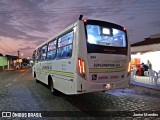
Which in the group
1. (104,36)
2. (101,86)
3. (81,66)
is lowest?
(101,86)

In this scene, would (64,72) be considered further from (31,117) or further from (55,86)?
(31,117)

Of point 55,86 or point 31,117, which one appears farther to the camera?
point 55,86

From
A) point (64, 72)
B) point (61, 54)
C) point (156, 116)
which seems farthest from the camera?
point (61, 54)

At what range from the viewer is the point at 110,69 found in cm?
757

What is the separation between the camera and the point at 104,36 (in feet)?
24.6

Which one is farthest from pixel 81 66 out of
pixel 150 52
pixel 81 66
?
pixel 150 52

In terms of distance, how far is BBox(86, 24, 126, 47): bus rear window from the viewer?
7200 millimetres

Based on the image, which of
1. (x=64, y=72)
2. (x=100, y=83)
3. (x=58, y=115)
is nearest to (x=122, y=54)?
(x=100, y=83)

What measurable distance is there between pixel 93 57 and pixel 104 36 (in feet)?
3.26

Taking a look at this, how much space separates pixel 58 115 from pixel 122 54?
3.59 m

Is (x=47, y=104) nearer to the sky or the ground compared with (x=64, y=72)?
nearer to the ground

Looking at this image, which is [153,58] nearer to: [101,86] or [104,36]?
[104,36]

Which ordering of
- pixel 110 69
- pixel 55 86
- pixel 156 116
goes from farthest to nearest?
pixel 55 86 < pixel 110 69 < pixel 156 116

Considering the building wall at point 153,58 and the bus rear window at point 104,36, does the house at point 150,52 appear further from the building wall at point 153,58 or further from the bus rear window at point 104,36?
the bus rear window at point 104,36
